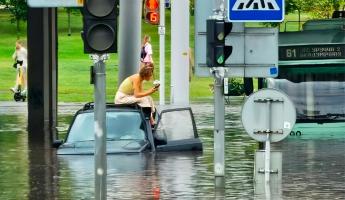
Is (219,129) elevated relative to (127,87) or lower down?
lower down

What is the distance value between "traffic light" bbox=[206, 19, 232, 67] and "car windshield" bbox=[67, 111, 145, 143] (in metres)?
5.59

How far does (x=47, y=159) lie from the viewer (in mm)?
25375

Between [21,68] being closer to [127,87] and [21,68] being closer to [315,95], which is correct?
[315,95]

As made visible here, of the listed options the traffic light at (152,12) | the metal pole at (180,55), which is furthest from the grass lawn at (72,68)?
the metal pole at (180,55)

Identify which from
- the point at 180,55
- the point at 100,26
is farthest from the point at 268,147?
the point at 180,55

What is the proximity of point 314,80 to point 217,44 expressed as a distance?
1572 centimetres

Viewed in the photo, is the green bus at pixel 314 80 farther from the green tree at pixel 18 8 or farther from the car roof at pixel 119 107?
the green tree at pixel 18 8

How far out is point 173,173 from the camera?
881 inches

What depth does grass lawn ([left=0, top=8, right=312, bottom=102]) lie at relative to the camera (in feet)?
168

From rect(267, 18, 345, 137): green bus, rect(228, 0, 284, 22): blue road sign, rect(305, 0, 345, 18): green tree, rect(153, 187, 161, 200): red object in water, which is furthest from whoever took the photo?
rect(305, 0, 345, 18): green tree

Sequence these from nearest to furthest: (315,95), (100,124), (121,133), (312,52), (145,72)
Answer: (100,124) < (121,133) < (145,72) < (315,95) < (312,52)

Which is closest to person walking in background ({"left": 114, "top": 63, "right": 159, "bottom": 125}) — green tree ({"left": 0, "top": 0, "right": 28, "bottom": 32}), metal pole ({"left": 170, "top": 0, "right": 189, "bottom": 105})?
metal pole ({"left": 170, "top": 0, "right": 189, "bottom": 105})

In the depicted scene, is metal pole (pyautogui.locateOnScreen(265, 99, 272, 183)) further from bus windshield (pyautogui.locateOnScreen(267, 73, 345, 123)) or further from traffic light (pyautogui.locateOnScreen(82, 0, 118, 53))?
bus windshield (pyautogui.locateOnScreen(267, 73, 345, 123))

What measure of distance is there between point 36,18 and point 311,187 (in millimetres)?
15760
